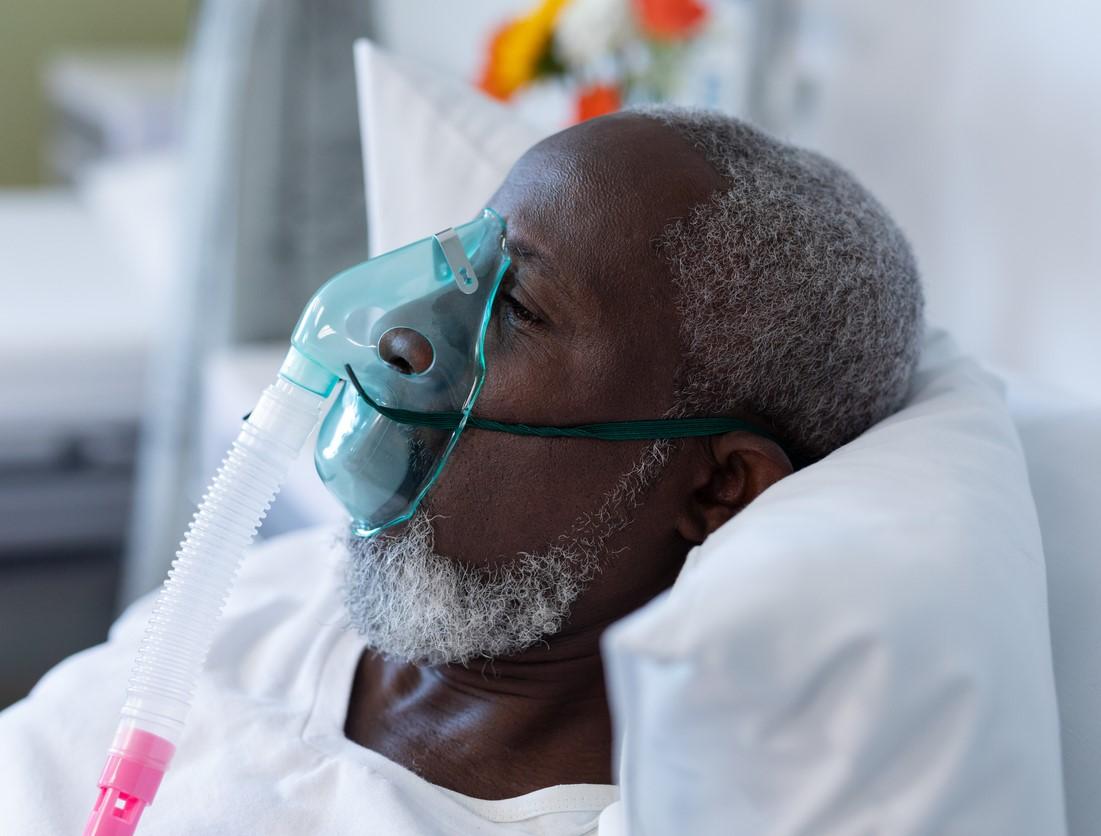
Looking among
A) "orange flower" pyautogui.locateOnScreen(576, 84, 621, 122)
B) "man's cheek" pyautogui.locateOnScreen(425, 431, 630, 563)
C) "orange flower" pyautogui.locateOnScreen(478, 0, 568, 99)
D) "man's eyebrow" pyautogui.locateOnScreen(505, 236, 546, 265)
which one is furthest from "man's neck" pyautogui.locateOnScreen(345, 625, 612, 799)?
"orange flower" pyautogui.locateOnScreen(478, 0, 568, 99)

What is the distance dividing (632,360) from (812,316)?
16cm

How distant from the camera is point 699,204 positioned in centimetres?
106

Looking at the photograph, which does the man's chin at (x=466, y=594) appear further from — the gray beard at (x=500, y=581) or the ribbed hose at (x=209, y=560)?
the ribbed hose at (x=209, y=560)

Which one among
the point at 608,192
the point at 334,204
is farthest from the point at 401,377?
the point at 334,204

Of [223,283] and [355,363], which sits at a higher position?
[223,283]

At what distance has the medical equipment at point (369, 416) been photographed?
3.20ft

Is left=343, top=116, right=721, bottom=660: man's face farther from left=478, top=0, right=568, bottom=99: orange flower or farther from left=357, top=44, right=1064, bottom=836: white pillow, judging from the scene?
left=478, top=0, right=568, bottom=99: orange flower

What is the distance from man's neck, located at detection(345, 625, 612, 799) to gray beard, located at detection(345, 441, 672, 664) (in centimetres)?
5

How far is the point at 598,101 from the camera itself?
188cm

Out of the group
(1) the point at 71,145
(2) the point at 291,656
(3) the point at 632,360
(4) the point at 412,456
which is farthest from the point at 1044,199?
(1) the point at 71,145

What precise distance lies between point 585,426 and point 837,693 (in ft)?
1.44

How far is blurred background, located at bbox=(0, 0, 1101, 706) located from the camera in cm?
149

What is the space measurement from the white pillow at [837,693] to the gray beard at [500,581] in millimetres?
329

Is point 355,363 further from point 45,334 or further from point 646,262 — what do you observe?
point 45,334
